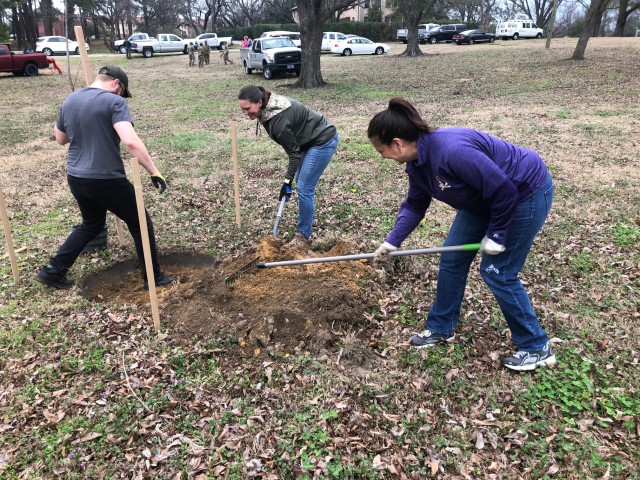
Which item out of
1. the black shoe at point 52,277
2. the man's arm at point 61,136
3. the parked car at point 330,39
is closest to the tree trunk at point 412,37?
the parked car at point 330,39

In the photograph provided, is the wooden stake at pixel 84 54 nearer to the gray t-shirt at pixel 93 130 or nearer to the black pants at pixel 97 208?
the gray t-shirt at pixel 93 130

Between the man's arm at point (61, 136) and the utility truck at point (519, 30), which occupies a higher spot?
the utility truck at point (519, 30)

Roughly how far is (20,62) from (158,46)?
1389cm

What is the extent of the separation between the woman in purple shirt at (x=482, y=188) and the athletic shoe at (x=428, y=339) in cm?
53

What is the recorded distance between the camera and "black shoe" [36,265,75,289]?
433 centimetres

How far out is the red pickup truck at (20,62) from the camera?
21.5 meters

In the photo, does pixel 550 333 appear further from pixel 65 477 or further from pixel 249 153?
pixel 249 153

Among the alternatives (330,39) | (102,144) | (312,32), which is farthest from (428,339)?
(330,39)

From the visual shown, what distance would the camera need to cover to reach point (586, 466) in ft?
8.64

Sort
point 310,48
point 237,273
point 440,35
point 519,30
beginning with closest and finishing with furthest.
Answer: point 237,273 < point 310,48 < point 440,35 < point 519,30

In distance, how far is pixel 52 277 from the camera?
434 centimetres

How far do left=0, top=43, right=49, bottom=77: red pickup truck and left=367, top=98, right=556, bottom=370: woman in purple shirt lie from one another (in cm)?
2478

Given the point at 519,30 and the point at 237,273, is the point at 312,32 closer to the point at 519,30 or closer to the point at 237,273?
the point at 237,273

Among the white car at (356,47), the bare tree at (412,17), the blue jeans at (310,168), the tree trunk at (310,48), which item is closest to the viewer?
the blue jeans at (310,168)
